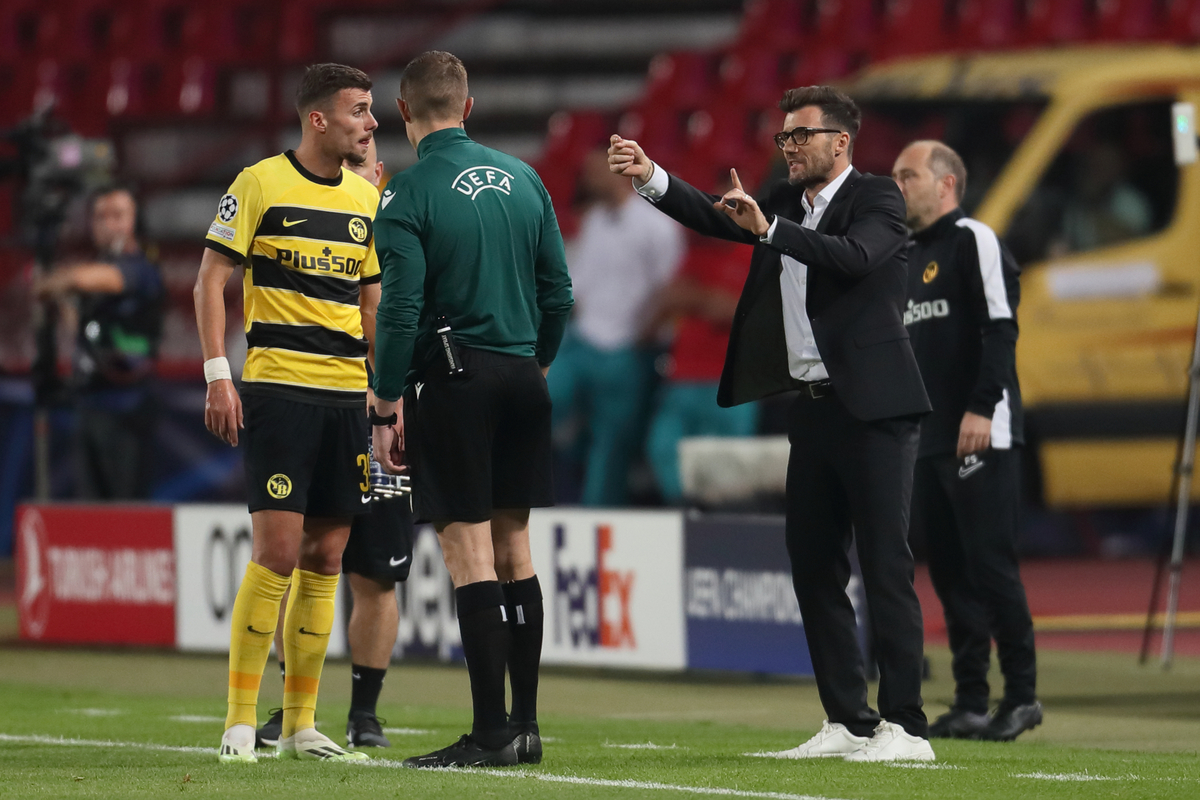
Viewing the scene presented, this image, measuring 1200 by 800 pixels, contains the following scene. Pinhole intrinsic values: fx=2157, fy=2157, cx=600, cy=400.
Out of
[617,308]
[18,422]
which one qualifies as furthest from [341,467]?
[18,422]

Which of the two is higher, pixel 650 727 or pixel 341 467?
pixel 341 467

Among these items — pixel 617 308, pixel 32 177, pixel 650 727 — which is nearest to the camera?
pixel 650 727

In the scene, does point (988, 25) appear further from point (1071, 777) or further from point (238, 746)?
point (238, 746)

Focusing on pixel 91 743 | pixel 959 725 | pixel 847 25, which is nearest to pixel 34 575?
pixel 91 743

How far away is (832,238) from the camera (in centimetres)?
628

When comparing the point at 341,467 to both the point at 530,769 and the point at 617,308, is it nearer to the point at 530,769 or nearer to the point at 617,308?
the point at 530,769

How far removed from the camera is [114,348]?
12.0 m

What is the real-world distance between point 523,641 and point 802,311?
1.31 m

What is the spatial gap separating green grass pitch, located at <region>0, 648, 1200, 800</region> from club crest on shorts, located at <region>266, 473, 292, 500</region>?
805mm

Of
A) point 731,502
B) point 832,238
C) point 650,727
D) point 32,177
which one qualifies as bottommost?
point 650,727

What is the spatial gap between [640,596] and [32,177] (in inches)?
206

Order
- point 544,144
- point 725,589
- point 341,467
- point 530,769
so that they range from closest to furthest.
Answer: point 530,769, point 341,467, point 725,589, point 544,144

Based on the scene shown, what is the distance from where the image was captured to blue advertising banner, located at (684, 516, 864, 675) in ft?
31.2

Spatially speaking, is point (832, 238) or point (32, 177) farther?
point (32, 177)
